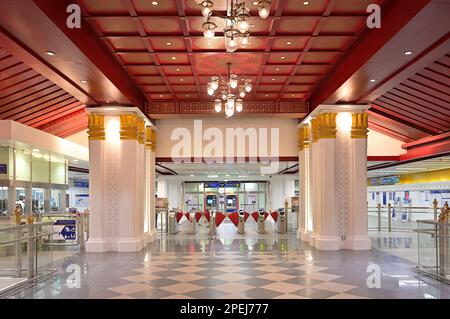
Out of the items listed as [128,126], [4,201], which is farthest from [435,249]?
[4,201]

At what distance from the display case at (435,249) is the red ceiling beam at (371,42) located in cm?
293

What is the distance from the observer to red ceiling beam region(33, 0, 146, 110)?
5.03m

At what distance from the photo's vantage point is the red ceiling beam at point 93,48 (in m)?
5.03

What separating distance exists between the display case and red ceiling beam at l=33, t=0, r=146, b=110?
6069 millimetres

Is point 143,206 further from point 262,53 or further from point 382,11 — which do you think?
point 382,11

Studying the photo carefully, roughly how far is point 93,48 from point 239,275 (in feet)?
14.4

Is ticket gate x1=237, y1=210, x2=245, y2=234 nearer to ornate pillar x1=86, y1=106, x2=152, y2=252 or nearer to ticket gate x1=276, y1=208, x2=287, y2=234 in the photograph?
ticket gate x1=276, y1=208, x2=287, y2=234

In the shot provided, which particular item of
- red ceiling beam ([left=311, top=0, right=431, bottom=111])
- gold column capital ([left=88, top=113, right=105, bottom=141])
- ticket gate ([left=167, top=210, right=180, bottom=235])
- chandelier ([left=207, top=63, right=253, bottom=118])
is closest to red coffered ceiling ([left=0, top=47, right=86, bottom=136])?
Result: gold column capital ([left=88, top=113, right=105, bottom=141])

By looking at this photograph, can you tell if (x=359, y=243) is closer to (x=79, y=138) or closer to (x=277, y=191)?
(x=79, y=138)

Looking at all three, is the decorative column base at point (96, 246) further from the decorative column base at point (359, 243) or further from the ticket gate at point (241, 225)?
the ticket gate at point (241, 225)

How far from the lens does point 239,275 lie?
6.89m

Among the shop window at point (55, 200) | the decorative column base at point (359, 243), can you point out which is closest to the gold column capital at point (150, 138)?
the shop window at point (55, 200)

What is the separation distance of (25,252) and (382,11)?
21.3ft
